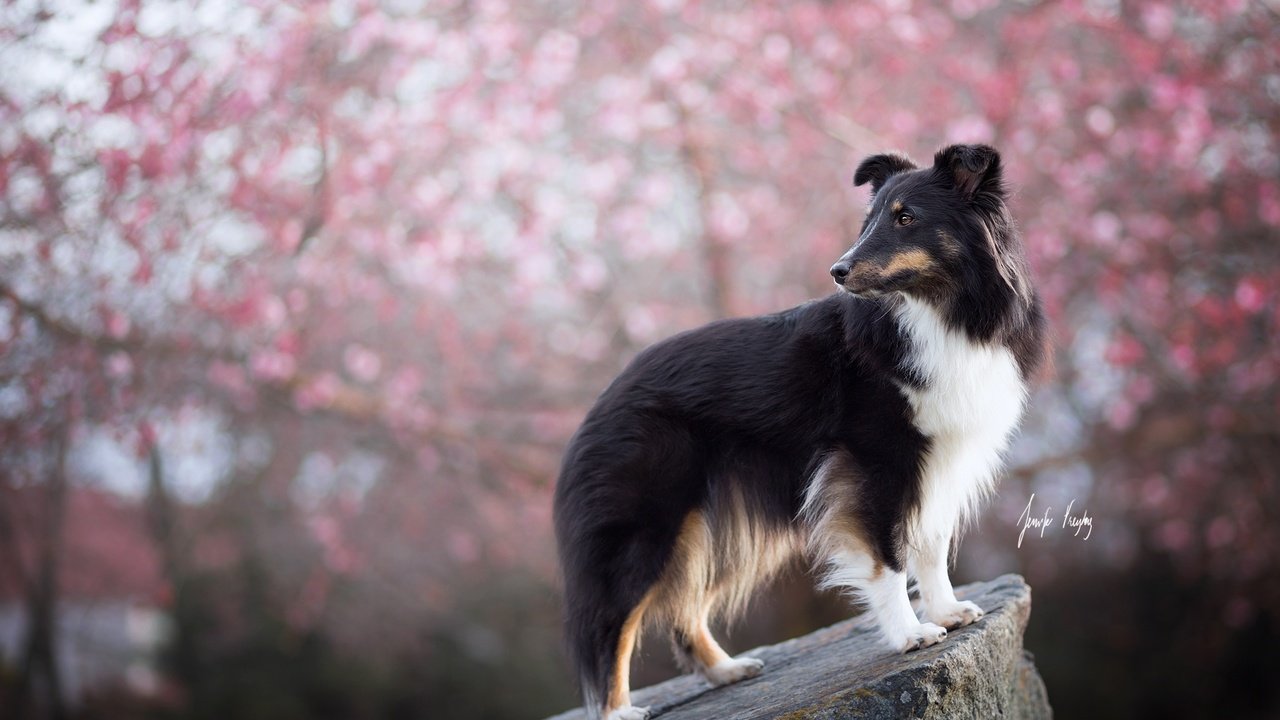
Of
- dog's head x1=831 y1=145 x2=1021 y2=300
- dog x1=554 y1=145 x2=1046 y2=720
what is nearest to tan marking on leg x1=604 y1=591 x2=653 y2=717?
dog x1=554 y1=145 x2=1046 y2=720

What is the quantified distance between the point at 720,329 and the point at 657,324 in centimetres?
570

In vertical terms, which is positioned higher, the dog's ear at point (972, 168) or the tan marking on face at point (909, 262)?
the dog's ear at point (972, 168)

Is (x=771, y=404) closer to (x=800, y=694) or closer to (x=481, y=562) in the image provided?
(x=800, y=694)

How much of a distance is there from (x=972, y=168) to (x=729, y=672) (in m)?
1.96

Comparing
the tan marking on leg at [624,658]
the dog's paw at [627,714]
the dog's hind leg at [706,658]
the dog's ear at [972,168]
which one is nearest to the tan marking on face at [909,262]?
the dog's ear at [972,168]

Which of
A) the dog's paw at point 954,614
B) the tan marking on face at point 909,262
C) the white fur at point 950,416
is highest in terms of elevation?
the tan marking on face at point 909,262

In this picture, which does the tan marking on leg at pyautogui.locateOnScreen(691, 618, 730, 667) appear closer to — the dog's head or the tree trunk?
the dog's head

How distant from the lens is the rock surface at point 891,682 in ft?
10.7

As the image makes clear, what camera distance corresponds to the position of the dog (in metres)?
3.50

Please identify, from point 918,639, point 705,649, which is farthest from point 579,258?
point 918,639

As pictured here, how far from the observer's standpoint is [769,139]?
30.5 feet

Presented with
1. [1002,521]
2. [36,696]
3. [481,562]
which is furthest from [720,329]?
[36,696]

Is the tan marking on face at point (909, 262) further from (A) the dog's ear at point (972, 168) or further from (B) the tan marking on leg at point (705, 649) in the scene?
(B) the tan marking on leg at point (705, 649)

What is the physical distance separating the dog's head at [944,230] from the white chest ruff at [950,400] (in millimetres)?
127
